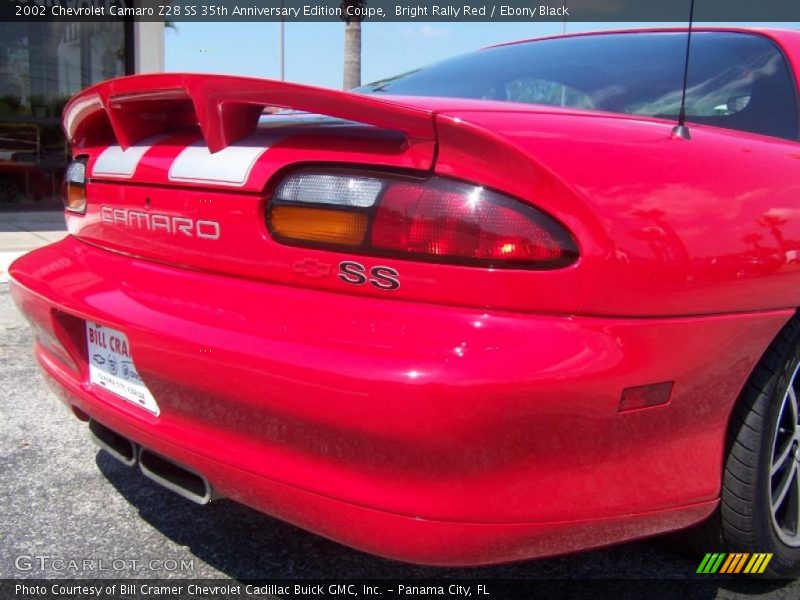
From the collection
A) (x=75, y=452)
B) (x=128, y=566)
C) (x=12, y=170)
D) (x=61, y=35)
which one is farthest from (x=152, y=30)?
(x=128, y=566)

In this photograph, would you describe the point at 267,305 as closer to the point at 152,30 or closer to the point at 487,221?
the point at 487,221

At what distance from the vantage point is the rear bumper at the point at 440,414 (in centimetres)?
134

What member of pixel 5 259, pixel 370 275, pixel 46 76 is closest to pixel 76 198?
pixel 370 275

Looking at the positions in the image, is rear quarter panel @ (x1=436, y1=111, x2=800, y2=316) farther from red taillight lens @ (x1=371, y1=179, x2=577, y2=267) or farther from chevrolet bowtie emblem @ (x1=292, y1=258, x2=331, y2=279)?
chevrolet bowtie emblem @ (x1=292, y1=258, x2=331, y2=279)

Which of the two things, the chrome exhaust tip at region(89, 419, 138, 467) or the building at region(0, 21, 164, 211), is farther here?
the building at region(0, 21, 164, 211)

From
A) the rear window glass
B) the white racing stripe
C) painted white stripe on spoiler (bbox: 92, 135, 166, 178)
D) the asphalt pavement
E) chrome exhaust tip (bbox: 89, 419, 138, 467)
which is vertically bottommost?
the white racing stripe

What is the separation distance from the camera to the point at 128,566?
2.00 meters

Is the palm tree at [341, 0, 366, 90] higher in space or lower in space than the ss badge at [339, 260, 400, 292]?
higher

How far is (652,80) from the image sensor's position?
7.22 ft

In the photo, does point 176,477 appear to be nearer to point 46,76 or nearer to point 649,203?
point 649,203

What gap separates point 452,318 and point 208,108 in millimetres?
716

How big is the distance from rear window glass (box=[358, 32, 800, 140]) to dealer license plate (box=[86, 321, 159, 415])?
1084 mm

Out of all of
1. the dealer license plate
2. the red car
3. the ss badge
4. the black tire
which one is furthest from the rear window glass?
the dealer license plate

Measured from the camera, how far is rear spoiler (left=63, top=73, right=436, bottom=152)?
1435mm
